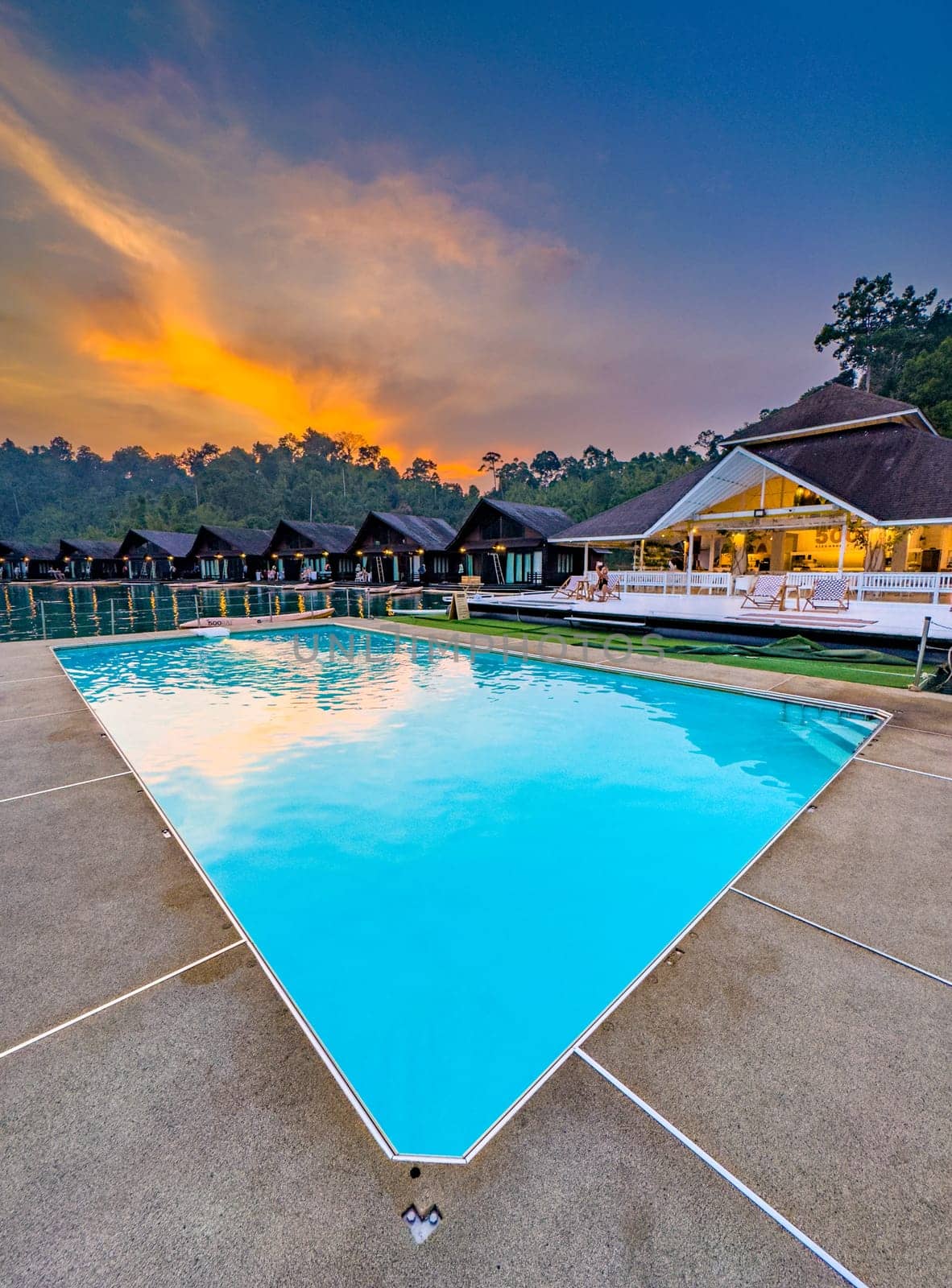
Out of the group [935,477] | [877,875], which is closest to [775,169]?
[935,477]

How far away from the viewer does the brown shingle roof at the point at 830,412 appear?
2055cm

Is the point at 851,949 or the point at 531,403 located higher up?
the point at 531,403

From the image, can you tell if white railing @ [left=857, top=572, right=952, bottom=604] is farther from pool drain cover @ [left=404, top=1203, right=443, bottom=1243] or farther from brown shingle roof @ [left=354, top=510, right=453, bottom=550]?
brown shingle roof @ [left=354, top=510, right=453, bottom=550]

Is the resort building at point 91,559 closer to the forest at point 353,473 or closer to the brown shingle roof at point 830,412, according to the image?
the forest at point 353,473

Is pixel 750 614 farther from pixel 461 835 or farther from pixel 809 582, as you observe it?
pixel 461 835

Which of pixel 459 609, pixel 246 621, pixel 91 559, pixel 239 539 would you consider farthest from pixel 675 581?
pixel 91 559

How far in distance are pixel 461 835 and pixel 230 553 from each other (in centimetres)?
5183

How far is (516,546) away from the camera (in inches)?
1337

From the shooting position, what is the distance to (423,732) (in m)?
7.98

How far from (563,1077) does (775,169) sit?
4133 centimetres

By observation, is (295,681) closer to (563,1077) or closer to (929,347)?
(563,1077)

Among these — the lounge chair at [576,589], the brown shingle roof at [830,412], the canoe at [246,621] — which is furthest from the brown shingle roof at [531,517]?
the canoe at [246,621]

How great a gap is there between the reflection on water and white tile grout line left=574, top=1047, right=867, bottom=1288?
1736 centimetres

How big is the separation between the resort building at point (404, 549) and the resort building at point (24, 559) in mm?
42717
